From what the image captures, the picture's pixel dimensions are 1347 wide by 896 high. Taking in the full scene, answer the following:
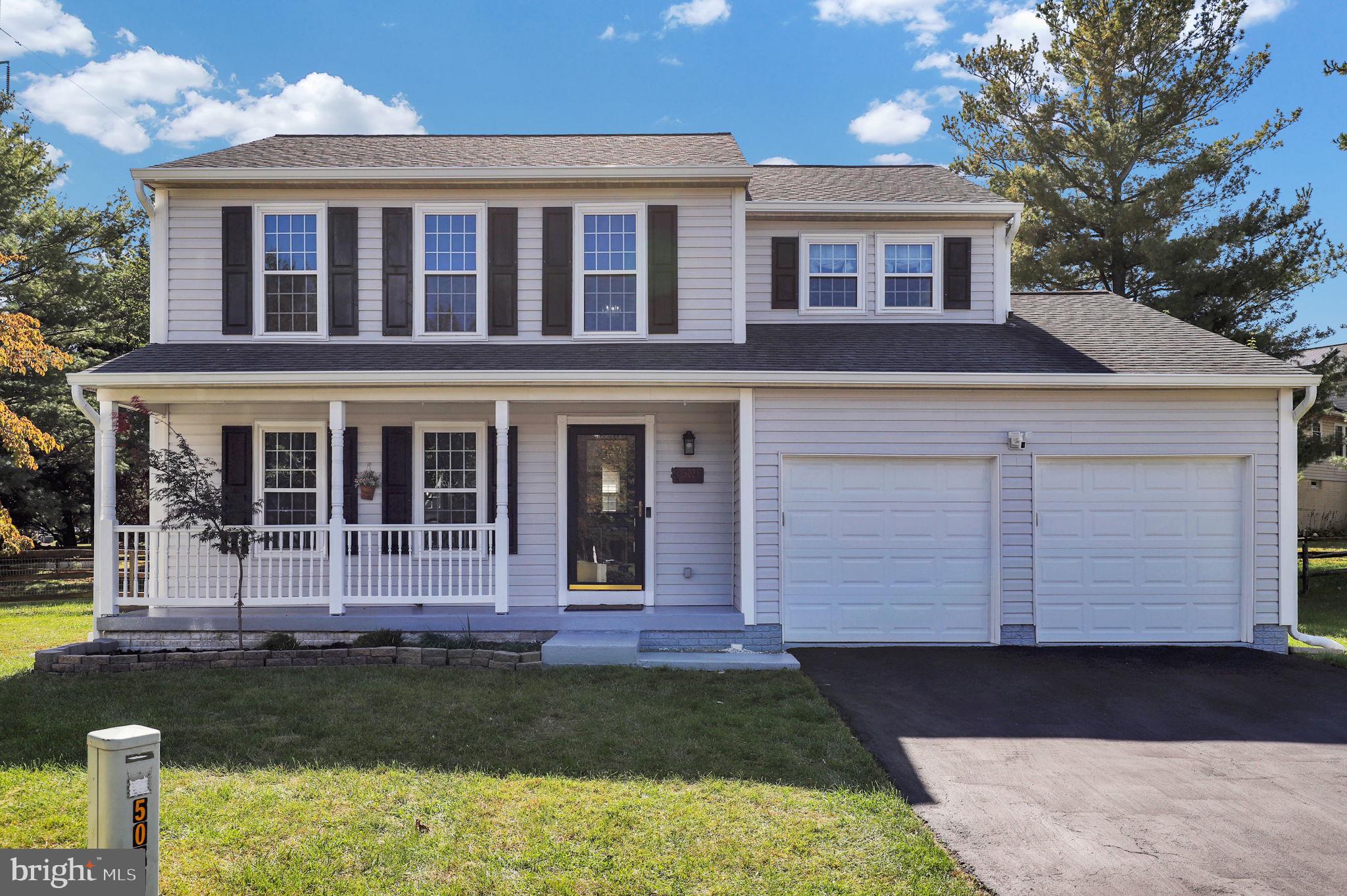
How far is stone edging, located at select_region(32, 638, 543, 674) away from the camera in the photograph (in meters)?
7.68

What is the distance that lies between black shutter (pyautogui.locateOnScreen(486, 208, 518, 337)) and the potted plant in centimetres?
219

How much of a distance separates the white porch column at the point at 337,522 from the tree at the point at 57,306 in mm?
10354

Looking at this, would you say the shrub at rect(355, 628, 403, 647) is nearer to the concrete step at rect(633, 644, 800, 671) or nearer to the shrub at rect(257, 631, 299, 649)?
the shrub at rect(257, 631, 299, 649)

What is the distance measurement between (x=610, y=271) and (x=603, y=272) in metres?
0.09

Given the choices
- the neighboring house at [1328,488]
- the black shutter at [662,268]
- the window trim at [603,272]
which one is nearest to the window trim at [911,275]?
the black shutter at [662,268]

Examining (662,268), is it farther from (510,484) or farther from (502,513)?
(502,513)

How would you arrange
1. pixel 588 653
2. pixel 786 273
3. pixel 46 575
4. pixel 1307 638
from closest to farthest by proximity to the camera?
pixel 588 653 → pixel 1307 638 → pixel 786 273 → pixel 46 575

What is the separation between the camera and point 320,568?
947 centimetres

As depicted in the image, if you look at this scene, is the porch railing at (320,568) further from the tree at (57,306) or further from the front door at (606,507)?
the tree at (57,306)

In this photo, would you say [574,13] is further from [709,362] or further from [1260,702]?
[1260,702]

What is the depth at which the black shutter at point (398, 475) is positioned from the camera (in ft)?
31.5

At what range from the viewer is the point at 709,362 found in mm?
8992

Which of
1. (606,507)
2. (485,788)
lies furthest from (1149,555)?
(485,788)

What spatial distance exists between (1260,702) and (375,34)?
17.0 metres
